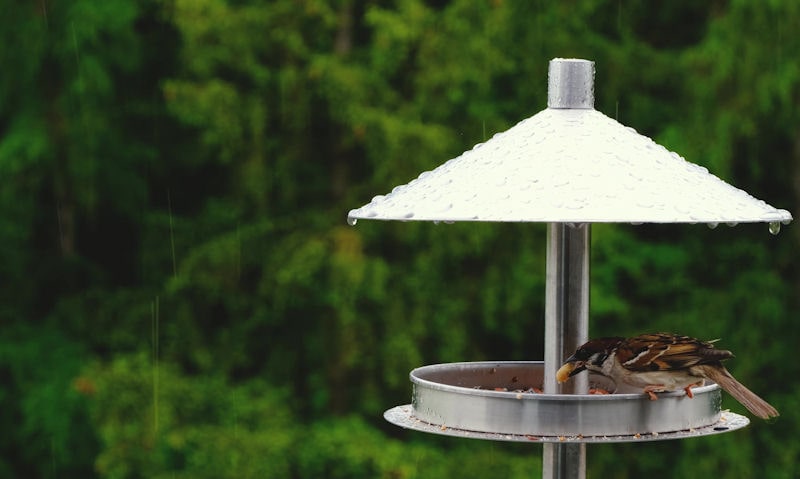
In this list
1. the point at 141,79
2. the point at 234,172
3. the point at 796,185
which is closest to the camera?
the point at 796,185

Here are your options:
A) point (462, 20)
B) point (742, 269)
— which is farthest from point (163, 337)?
point (742, 269)

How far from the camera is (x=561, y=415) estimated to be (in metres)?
3.28

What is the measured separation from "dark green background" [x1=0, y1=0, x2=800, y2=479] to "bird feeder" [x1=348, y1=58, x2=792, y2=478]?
22.6 feet

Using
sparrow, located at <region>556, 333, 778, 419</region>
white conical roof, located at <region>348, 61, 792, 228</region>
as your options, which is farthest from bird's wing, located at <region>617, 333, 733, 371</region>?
white conical roof, located at <region>348, 61, 792, 228</region>

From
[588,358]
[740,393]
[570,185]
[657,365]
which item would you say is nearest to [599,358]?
[588,358]

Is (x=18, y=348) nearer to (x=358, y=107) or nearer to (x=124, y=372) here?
(x=124, y=372)

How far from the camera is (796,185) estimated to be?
10.9m

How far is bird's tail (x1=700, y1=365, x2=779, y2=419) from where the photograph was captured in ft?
11.2

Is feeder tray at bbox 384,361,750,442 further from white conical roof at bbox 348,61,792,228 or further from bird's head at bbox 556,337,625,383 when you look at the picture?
white conical roof at bbox 348,61,792,228

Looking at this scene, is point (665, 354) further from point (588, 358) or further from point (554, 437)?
point (554, 437)

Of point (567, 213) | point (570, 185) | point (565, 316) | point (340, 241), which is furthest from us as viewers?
point (340, 241)

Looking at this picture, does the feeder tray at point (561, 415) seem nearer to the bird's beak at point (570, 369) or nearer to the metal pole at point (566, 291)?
the bird's beak at point (570, 369)

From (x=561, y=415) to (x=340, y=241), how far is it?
775cm

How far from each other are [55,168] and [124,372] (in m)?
1.87
